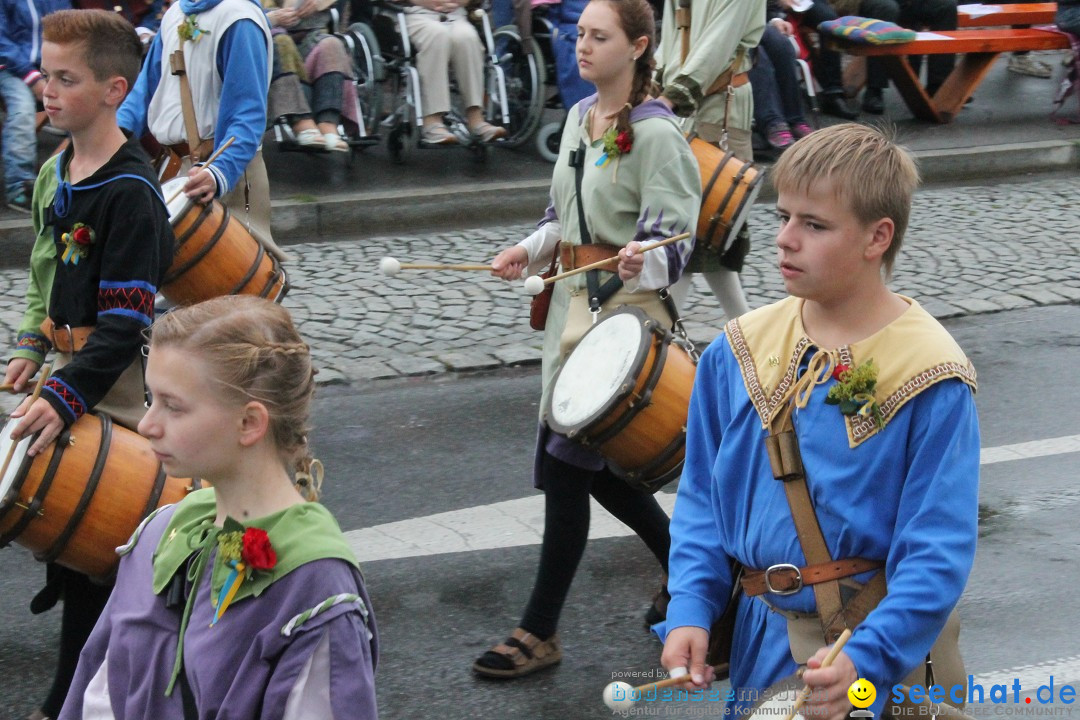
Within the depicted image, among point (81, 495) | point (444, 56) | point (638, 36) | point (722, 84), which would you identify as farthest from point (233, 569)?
point (444, 56)

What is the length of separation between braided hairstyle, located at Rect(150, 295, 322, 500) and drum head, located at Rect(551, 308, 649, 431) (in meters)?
1.54

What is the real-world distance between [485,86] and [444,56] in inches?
20.2

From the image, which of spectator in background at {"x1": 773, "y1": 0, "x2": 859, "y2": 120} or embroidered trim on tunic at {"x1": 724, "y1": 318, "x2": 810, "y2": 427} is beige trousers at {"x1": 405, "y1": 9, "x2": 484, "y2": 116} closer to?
spectator in background at {"x1": 773, "y1": 0, "x2": 859, "y2": 120}

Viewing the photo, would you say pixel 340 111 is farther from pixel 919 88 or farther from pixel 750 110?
pixel 919 88

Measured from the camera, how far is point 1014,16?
13016 millimetres

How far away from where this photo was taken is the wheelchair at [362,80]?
9828 millimetres

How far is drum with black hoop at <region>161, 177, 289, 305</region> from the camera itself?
4758 mm

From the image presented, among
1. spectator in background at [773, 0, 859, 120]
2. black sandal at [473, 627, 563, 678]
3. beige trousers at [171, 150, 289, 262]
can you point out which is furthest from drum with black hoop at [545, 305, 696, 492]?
spectator in background at [773, 0, 859, 120]

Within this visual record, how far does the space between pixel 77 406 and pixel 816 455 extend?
6.30 ft

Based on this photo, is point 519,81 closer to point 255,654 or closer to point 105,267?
point 105,267

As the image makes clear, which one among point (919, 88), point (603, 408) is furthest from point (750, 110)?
point (919, 88)

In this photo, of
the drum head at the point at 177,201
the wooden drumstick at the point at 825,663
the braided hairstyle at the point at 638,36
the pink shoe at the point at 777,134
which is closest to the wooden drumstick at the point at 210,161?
the drum head at the point at 177,201

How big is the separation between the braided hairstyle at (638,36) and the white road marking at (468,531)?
5.51 feet

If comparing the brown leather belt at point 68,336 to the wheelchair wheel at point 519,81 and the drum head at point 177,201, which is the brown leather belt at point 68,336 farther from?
the wheelchair wheel at point 519,81
